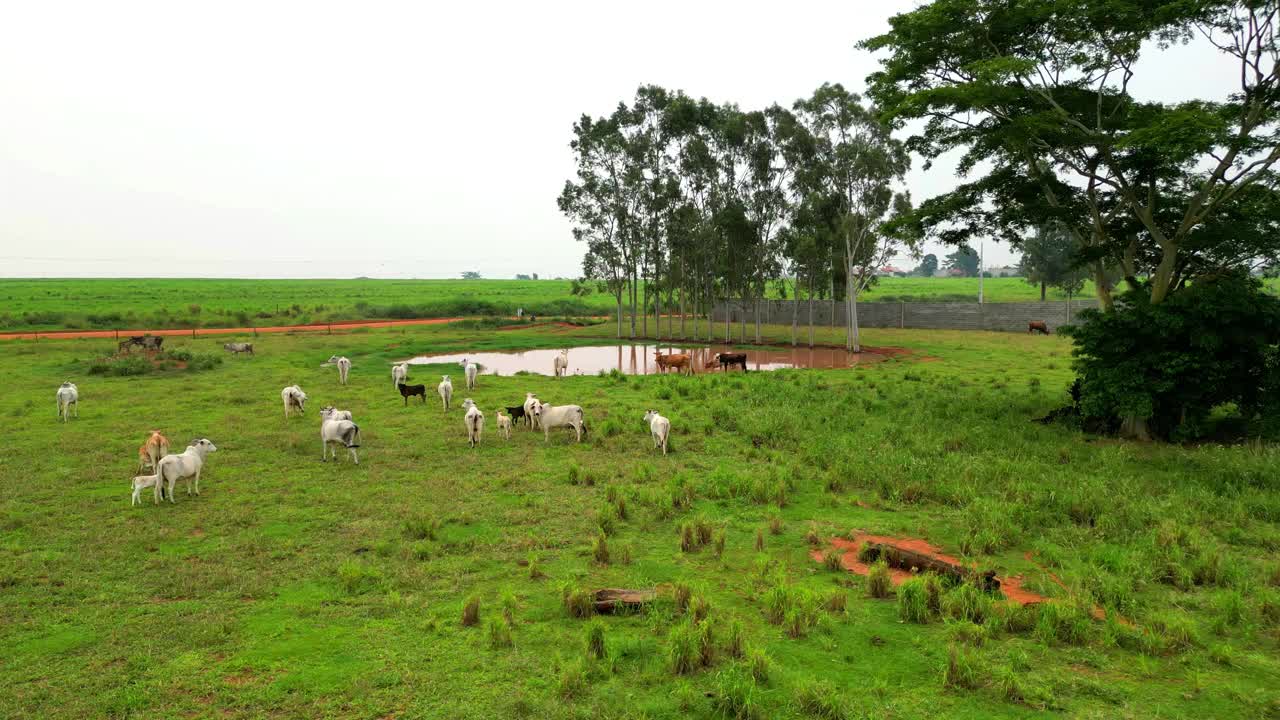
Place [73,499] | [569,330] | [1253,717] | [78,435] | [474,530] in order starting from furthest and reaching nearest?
[569,330], [78,435], [73,499], [474,530], [1253,717]

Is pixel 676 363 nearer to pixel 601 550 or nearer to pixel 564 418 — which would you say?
pixel 564 418

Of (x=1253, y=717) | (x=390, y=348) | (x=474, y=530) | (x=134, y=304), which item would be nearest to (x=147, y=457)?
(x=474, y=530)

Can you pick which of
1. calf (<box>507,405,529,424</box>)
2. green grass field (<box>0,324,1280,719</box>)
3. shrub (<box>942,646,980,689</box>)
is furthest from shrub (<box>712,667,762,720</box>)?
calf (<box>507,405,529,424</box>)

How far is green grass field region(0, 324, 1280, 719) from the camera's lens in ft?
18.8

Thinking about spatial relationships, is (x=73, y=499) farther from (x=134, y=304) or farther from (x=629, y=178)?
(x=134, y=304)

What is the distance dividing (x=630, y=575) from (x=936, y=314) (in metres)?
54.6

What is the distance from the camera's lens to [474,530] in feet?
32.2

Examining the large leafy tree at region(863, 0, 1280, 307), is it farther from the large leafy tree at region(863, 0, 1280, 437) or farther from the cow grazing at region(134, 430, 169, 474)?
the cow grazing at region(134, 430, 169, 474)

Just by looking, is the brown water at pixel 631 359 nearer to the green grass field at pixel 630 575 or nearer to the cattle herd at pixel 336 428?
the cattle herd at pixel 336 428

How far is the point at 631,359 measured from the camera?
37.6 metres

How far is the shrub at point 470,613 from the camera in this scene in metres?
6.93

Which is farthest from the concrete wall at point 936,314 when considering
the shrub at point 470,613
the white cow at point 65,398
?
the shrub at point 470,613

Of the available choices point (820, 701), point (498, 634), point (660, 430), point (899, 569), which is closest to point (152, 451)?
point (498, 634)

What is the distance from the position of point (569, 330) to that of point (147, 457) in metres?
44.1
